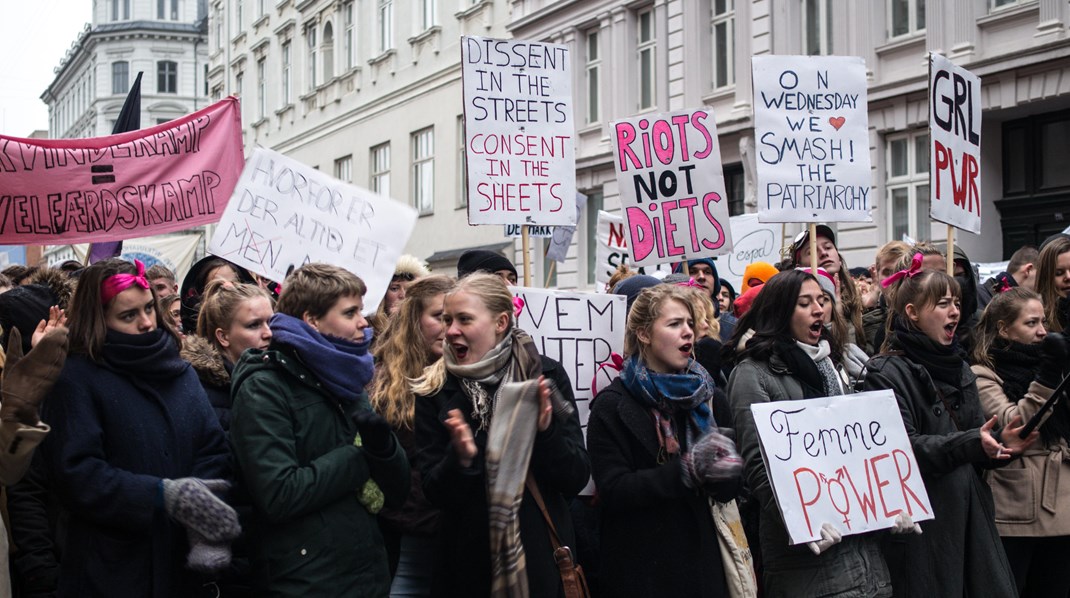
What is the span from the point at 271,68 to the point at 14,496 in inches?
1380

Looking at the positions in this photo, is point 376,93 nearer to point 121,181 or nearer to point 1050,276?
point 121,181

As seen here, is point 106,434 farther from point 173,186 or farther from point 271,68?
point 271,68

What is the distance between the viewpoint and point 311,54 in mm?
34750

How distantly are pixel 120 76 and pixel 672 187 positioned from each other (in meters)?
69.2

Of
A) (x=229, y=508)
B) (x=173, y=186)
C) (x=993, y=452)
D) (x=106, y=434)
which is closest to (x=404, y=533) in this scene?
(x=229, y=508)

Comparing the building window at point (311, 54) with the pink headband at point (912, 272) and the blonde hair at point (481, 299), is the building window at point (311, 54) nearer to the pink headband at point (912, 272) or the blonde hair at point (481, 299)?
the pink headband at point (912, 272)

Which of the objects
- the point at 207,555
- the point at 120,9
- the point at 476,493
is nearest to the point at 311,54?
the point at 476,493

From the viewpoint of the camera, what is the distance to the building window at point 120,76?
6979cm

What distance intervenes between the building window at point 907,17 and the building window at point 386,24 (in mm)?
15961

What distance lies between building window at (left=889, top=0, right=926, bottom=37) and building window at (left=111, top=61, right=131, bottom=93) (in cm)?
6160

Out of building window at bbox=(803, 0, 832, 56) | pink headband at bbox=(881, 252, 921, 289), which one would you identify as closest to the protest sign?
pink headband at bbox=(881, 252, 921, 289)

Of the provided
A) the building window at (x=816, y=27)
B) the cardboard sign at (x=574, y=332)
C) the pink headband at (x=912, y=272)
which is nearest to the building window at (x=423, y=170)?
the building window at (x=816, y=27)

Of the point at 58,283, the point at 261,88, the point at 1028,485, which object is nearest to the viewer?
the point at 1028,485

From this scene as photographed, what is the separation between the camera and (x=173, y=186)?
7.13m
